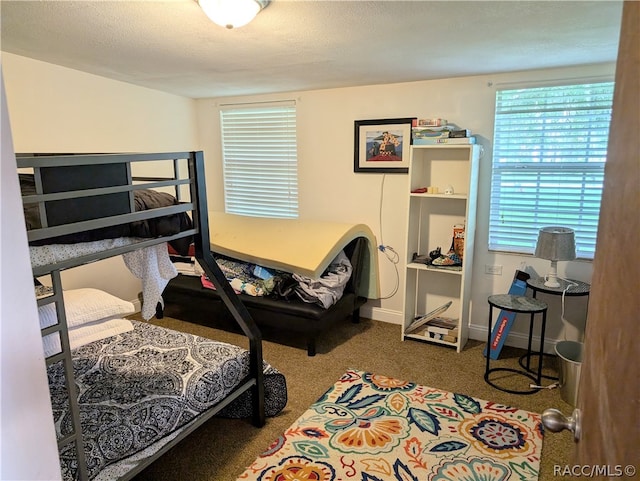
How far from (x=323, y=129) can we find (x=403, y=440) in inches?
110

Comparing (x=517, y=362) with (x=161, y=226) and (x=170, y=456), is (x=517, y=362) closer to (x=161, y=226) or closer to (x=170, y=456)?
(x=170, y=456)

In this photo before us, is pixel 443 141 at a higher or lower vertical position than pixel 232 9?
lower

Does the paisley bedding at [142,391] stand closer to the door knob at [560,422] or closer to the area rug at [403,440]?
the area rug at [403,440]

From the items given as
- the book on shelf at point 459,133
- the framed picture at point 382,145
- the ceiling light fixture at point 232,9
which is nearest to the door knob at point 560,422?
the ceiling light fixture at point 232,9

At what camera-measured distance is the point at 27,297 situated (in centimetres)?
62

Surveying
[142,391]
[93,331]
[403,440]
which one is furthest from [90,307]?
[403,440]

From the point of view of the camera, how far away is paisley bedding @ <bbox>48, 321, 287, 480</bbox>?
70.0 inches

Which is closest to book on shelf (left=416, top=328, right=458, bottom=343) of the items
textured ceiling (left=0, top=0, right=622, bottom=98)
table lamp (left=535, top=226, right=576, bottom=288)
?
table lamp (left=535, top=226, right=576, bottom=288)

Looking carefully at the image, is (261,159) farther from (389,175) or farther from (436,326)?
(436,326)

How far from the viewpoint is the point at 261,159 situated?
4488mm

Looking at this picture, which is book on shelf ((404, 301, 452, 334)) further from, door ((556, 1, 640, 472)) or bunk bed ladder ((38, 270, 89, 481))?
door ((556, 1, 640, 472))

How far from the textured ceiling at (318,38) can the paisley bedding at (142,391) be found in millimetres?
1746

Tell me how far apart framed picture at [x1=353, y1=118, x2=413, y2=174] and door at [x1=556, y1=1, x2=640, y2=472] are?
117 inches

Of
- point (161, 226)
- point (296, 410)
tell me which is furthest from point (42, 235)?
point (296, 410)
